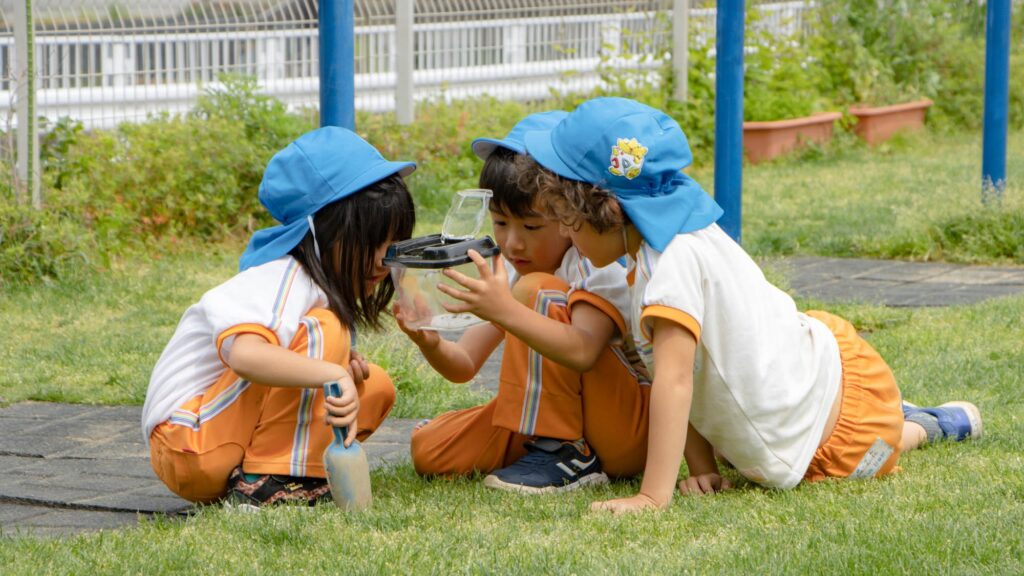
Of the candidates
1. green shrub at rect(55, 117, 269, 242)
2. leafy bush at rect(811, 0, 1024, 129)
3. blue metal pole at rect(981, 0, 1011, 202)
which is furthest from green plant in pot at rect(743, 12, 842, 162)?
green shrub at rect(55, 117, 269, 242)

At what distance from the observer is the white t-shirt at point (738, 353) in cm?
304

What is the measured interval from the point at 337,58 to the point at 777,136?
25.8ft

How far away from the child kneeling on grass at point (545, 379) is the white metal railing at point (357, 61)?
3.86m

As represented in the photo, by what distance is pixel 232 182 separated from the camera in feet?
24.9

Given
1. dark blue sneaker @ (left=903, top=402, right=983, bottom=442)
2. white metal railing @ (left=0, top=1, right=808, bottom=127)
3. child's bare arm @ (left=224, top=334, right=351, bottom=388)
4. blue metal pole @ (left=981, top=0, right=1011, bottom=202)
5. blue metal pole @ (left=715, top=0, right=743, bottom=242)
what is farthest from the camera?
blue metal pole @ (left=981, top=0, right=1011, bottom=202)

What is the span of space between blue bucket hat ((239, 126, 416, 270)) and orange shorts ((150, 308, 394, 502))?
0.64ft

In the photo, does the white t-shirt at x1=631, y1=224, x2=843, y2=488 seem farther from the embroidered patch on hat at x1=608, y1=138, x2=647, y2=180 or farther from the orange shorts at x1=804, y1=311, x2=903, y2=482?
the embroidered patch on hat at x1=608, y1=138, x2=647, y2=180

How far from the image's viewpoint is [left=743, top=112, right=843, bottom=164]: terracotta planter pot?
1148cm

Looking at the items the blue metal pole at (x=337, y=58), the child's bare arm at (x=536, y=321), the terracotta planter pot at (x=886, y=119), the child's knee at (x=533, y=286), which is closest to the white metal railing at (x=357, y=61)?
the terracotta planter pot at (x=886, y=119)

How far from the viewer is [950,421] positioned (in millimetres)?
3744

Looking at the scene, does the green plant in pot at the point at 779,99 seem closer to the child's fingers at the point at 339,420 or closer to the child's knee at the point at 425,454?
the child's knee at the point at 425,454

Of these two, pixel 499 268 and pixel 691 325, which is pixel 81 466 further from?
pixel 691 325

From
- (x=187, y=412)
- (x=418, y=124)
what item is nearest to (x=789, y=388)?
(x=187, y=412)

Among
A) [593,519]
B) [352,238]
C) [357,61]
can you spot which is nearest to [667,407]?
[593,519]
